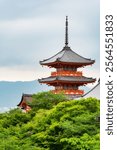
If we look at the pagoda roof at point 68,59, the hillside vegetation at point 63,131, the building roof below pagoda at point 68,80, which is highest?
the pagoda roof at point 68,59

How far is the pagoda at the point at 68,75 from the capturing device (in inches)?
1652

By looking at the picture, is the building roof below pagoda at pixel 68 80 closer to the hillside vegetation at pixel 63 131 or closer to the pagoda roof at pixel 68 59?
the pagoda roof at pixel 68 59

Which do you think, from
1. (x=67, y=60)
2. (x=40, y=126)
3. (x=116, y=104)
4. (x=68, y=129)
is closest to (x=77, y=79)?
(x=67, y=60)

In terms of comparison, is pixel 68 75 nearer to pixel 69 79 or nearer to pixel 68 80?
pixel 69 79

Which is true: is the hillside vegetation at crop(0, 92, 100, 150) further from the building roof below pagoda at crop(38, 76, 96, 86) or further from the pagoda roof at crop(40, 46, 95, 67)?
the pagoda roof at crop(40, 46, 95, 67)

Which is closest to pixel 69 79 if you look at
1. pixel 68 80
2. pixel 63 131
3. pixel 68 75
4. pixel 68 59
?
pixel 68 80

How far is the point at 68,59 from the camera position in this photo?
43.7 m

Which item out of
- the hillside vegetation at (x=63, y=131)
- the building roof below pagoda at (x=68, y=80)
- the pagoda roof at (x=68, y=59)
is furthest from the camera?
the pagoda roof at (x=68, y=59)

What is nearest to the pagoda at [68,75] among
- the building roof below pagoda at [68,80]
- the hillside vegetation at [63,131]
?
the building roof below pagoda at [68,80]

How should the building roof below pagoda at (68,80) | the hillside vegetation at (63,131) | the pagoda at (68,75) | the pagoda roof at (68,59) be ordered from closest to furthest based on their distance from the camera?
the hillside vegetation at (63,131) → the building roof below pagoda at (68,80) → the pagoda at (68,75) → the pagoda roof at (68,59)

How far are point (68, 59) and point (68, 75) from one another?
1.67 metres

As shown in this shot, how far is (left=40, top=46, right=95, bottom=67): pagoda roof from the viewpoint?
141 feet

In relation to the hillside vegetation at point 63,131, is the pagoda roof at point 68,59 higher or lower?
higher

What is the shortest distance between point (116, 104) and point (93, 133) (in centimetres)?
1132
